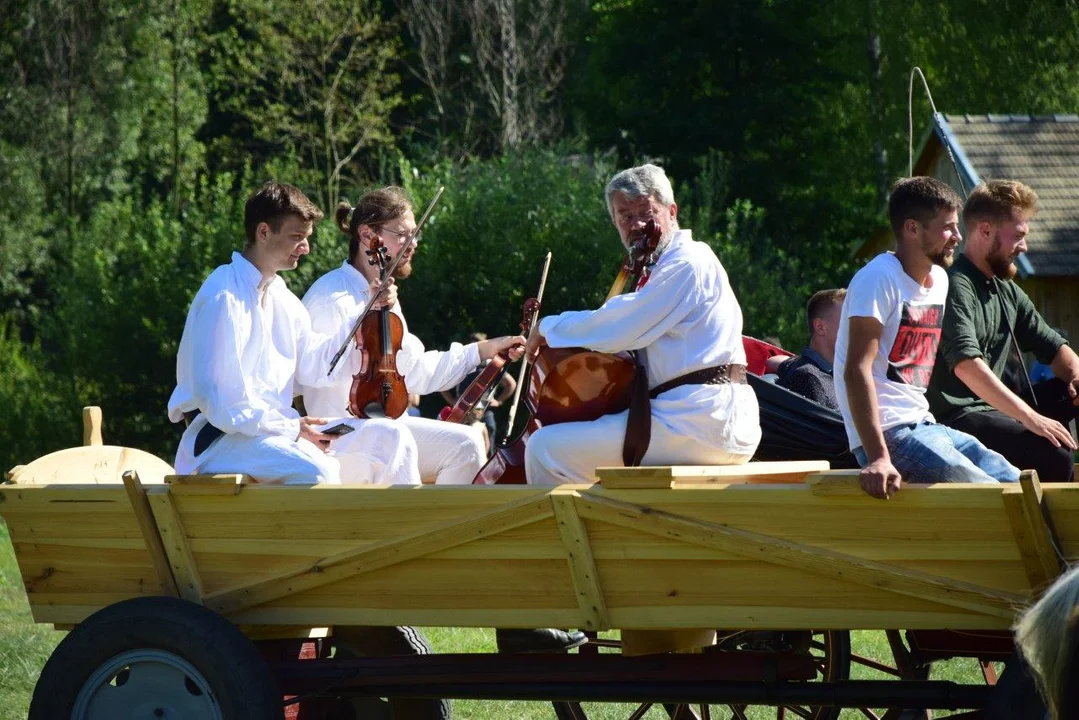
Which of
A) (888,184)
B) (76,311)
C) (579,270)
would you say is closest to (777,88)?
(888,184)

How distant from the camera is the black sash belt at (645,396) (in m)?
4.66

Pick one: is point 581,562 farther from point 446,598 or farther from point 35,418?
point 35,418

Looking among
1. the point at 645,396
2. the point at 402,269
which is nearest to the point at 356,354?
the point at 402,269

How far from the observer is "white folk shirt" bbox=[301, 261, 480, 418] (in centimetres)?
588

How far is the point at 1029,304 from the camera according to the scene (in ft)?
17.2

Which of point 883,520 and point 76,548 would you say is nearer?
point 883,520

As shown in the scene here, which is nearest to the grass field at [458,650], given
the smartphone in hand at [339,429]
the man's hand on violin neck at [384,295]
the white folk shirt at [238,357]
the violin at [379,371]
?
the violin at [379,371]

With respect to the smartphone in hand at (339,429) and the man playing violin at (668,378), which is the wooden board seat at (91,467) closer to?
the smartphone in hand at (339,429)

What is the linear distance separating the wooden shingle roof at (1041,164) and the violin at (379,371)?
13658 mm

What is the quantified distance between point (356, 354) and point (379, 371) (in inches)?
5.7

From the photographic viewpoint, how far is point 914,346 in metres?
4.59

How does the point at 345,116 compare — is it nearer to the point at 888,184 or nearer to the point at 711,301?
the point at 888,184

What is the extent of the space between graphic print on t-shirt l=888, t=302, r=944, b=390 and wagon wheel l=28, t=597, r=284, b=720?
2.11 meters

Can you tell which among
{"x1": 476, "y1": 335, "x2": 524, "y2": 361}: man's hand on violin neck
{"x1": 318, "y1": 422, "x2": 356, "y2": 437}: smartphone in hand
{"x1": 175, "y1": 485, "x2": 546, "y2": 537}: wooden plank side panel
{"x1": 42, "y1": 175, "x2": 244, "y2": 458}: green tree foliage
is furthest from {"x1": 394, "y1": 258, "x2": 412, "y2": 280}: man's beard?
{"x1": 42, "y1": 175, "x2": 244, "y2": 458}: green tree foliage
